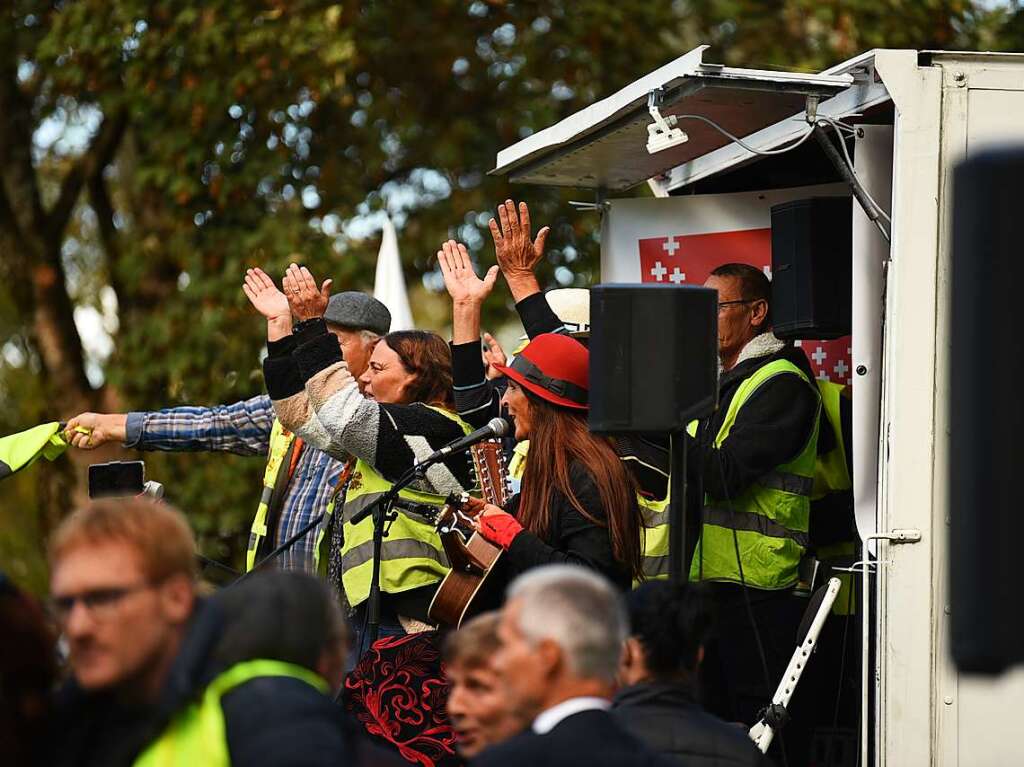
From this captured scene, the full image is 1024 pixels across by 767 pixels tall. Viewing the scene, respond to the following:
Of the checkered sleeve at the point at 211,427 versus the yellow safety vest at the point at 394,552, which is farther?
the checkered sleeve at the point at 211,427

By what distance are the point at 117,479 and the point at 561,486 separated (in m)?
1.95

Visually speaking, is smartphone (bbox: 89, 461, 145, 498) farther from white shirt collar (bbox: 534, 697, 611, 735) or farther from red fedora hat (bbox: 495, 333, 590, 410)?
white shirt collar (bbox: 534, 697, 611, 735)

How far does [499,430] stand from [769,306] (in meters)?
1.56

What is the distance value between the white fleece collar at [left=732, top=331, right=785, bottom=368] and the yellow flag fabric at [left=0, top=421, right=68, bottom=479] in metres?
2.71

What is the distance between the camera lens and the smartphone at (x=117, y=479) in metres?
6.69

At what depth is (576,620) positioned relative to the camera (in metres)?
3.67

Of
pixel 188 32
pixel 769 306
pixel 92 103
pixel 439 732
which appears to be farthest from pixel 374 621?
pixel 92 103

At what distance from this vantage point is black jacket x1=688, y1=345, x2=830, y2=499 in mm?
6047

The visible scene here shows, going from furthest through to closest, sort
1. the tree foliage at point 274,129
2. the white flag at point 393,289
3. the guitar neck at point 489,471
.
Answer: the tree foliage at point 274,129, the white flag at point 393,289, the guitar neck at point 489,471

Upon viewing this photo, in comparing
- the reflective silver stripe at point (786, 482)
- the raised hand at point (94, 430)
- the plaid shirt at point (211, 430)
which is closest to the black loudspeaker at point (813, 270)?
the reflective silver stripe at point (786, 482)

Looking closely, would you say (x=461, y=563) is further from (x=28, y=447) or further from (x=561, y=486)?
(x=28, y=447)

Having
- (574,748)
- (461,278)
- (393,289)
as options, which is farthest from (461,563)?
(393,289)

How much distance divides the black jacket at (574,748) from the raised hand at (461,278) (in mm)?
3016

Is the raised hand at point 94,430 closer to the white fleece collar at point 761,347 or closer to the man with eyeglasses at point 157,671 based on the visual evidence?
the white fleece collar at point 761,347
